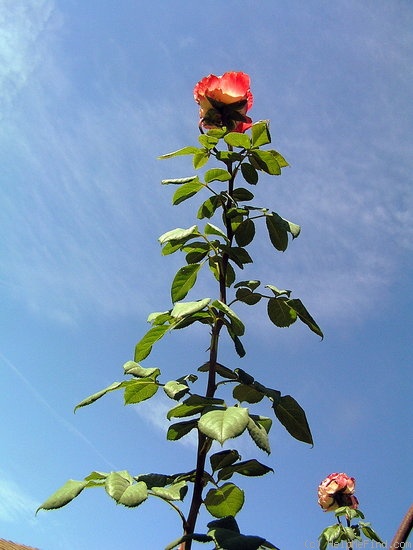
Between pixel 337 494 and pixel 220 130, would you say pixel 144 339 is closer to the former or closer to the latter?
pixel 220 130

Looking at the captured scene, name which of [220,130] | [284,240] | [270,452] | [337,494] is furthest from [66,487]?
[337,494]

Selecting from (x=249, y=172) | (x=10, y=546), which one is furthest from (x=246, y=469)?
(x=10, y=546)

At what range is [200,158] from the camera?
188cm

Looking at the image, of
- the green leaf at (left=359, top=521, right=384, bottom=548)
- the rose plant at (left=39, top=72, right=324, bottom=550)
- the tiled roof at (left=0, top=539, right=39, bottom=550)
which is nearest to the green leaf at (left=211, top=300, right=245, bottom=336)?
the rose plant at (left=39, top=72, right=324, bottom=550)

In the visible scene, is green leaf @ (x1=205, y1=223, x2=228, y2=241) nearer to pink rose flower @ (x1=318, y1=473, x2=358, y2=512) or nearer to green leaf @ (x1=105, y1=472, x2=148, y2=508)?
green leaf @ (x1=105, y1=472, x2=148, y2=508)

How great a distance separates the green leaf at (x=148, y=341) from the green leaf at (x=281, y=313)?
1.18 ft

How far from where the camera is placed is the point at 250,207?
1.76 metres

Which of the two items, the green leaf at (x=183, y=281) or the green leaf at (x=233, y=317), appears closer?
the green leaf at (x=233, y=317)

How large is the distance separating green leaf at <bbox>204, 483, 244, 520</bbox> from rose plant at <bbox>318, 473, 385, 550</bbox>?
2.76 metres

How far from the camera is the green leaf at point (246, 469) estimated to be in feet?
4.70

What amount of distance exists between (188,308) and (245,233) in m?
0.42

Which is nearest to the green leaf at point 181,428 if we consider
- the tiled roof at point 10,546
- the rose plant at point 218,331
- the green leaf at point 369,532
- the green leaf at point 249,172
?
the rose plant at point 218,331

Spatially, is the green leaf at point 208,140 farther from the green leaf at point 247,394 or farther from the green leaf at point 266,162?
the green leaf at point 247,394

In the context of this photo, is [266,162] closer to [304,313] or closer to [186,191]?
[186,191]
